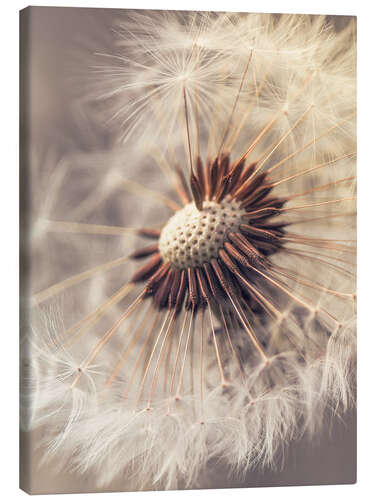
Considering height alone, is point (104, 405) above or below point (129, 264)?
below

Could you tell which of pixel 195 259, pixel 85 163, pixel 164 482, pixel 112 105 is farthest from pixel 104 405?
pixel 112 105

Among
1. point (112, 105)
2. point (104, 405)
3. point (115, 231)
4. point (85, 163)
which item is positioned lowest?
point (104, 405)

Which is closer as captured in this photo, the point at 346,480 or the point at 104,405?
the point at 104,405

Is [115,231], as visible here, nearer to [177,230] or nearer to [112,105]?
[177,230]
